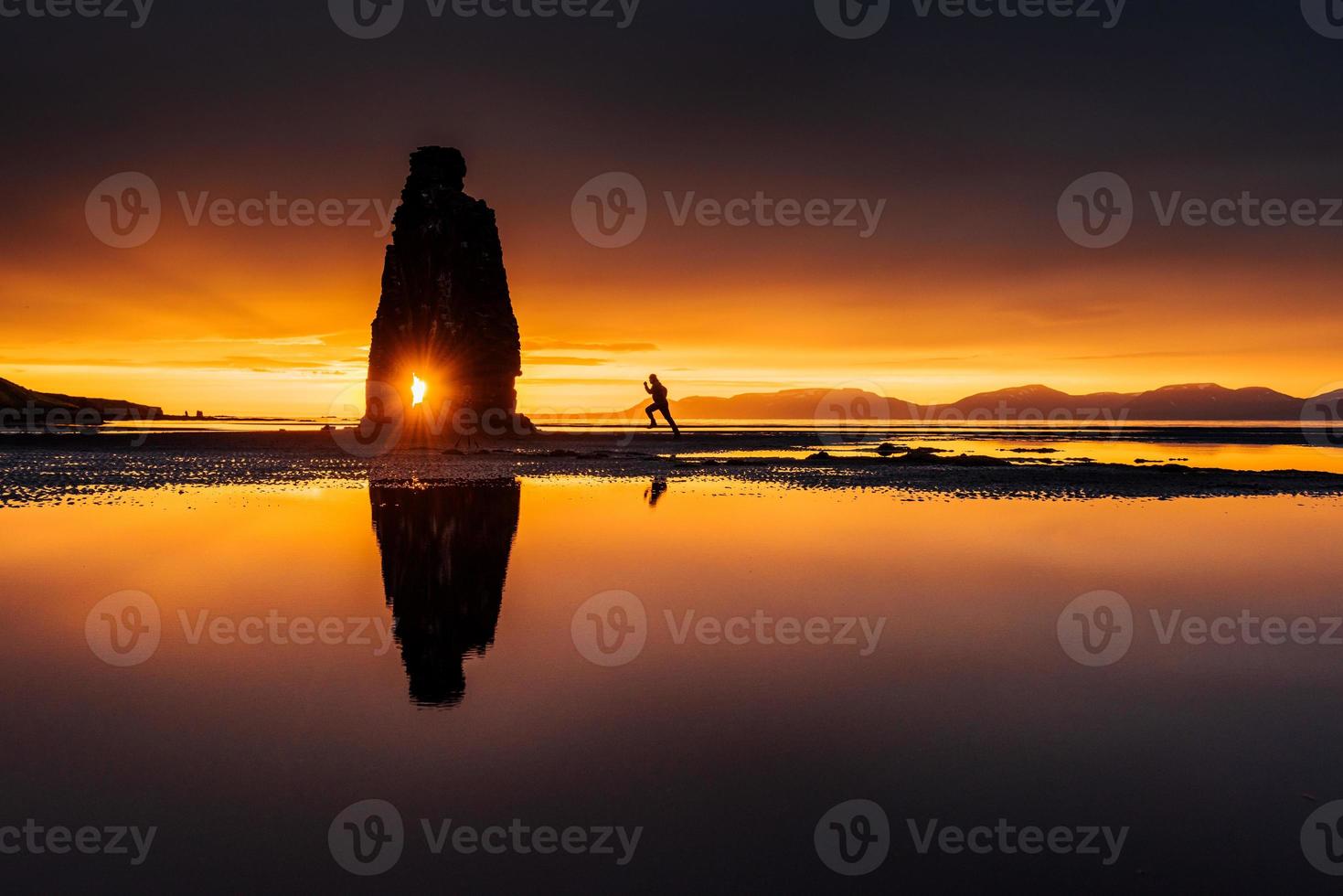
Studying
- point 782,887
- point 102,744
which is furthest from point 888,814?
point 102,744

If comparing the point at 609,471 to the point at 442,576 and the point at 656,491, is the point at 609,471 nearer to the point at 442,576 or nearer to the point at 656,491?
the point at 656,491

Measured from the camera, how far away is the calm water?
4309mm

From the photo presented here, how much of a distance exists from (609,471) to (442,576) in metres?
21.9

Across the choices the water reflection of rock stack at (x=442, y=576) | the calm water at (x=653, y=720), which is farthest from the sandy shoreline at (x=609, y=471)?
the calm water at (x=653, y=720)

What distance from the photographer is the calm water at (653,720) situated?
14.1 feet

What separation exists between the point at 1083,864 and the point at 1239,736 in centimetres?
272

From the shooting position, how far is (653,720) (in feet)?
20.5

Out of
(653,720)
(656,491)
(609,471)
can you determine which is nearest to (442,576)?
(653,720)

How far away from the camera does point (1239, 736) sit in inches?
236

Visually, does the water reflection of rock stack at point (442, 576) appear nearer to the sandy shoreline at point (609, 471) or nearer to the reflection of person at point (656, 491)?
the reflection of person at point (656, 491)

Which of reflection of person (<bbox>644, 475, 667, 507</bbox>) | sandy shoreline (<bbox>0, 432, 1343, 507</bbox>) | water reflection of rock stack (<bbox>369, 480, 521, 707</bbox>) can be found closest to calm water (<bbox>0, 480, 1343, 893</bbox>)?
water reflection of rock stack (<bbox>369, 480, 521, 707</bbox>)

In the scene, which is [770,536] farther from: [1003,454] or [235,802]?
[1003,454]

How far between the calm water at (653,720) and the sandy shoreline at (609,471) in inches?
544

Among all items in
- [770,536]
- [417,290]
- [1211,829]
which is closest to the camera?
[1211,829]
